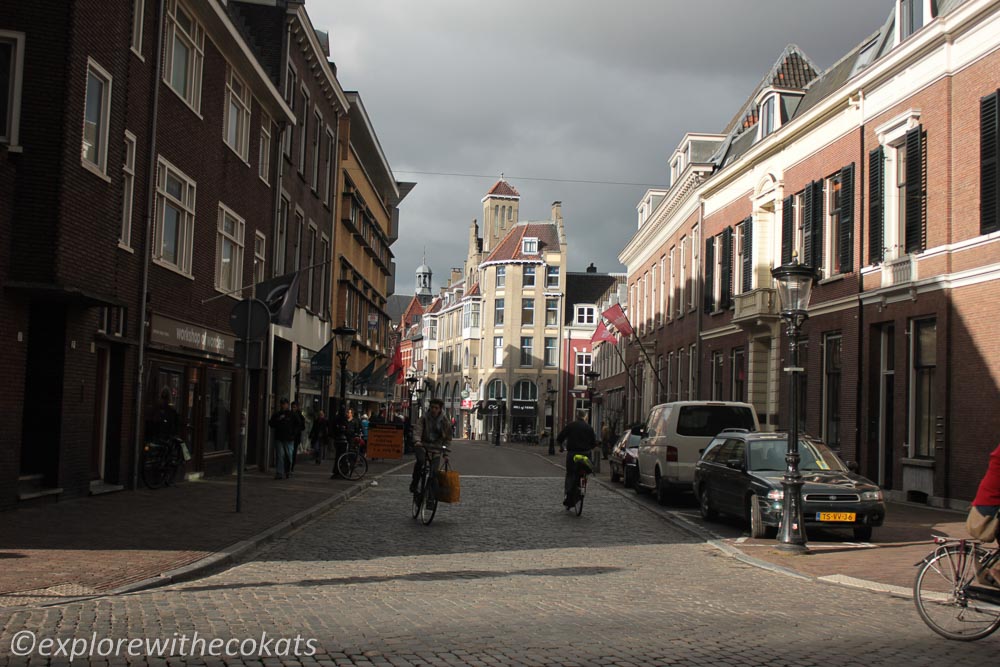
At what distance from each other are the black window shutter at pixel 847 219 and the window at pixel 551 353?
226 feet

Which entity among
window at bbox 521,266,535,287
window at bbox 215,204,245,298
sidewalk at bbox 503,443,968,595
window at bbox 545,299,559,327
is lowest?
sidewalk at bbox 503,443,968,595

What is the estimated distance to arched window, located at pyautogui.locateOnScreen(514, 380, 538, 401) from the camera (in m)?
94.2

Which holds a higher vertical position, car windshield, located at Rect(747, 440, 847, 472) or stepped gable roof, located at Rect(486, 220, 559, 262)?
stepped gable roof, located at Rect(486, 220, 559, 262)

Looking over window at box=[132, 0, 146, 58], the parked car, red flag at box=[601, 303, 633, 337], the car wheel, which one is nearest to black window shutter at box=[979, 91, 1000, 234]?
the car wheel

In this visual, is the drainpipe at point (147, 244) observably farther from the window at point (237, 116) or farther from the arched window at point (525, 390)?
the arched window at point (525, 390)

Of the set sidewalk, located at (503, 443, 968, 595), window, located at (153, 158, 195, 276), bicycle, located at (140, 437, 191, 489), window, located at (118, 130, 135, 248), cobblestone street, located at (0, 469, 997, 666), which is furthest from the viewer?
window, located at (153, 158, 195, 276)

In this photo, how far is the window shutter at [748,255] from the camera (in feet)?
107

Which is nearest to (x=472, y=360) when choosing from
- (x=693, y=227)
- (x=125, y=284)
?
(x=693, y=227)

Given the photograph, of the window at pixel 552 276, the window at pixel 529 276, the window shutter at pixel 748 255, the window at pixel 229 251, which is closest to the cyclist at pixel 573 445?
the window at pixel 229 251

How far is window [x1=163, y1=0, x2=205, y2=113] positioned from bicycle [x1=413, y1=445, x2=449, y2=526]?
883 cm

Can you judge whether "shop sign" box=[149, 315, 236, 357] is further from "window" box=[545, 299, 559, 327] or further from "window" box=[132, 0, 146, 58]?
"window" box=[545, 299, 559, 327]

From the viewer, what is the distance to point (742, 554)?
1292 cm

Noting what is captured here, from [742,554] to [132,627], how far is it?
8.02 metres

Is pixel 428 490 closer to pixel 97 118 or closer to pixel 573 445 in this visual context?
pixel 573 445
